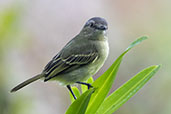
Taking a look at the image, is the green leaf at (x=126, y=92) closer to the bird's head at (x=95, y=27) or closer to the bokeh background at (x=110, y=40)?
the bird's head at (x=95, y=27)

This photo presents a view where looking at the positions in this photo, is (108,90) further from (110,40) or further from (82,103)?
(110,40)

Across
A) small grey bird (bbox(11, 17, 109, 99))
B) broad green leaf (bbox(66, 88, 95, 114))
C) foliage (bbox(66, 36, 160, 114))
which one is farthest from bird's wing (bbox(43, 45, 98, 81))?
broad green leaf (bbox(66, 88, 95, 114))

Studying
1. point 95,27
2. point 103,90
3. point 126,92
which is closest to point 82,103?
point 103,90

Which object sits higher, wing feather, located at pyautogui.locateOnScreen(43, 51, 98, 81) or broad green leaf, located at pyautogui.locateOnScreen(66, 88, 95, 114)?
broad green leaf, located at pyautogui.locateOnScreen(66, 88, 95, 114)

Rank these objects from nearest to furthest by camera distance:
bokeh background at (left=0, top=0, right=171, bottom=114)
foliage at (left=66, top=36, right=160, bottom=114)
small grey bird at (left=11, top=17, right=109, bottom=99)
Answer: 1. foliage at (left=66, top=36, right=160, bottom=114)
2. small grey bird at (left=11, top=17, right=109, bottom=99)
3. bokeh background at (left=0, top=0, right=171, bottom=114)

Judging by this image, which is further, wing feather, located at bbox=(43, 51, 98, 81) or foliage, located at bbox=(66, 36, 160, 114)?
wing feather, located at bbox=(43, 51, 98, 81)

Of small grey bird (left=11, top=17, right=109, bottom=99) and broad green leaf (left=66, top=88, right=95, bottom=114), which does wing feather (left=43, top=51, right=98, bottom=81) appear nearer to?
small grey bird (left=11, top=17, right=109, bottom=99)

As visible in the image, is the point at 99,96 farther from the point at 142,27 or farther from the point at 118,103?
the point at 142,27
